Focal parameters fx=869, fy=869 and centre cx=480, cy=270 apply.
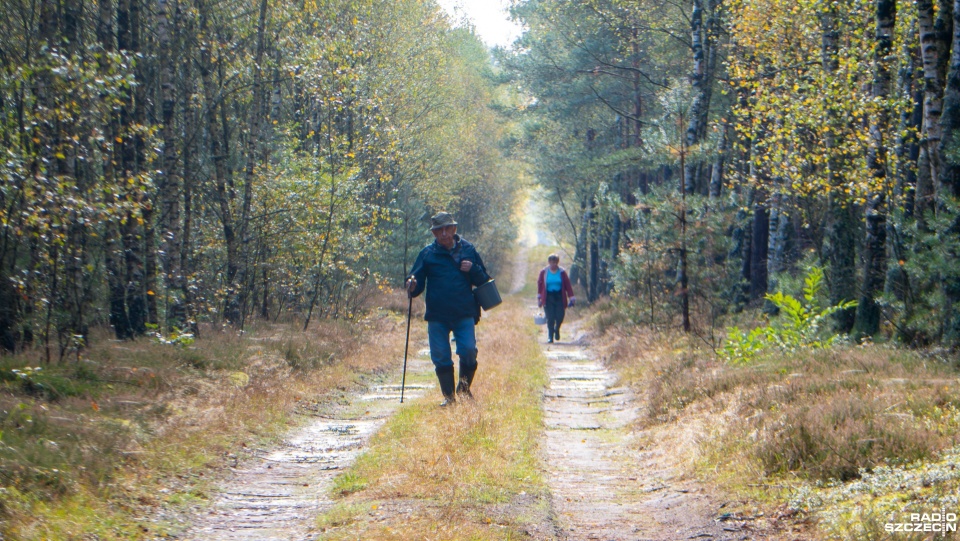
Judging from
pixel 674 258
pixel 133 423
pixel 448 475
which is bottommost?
pixel 448 475

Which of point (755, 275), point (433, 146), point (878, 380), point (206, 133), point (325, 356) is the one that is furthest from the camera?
point (433, 146)

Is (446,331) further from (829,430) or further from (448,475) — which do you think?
(829,430)

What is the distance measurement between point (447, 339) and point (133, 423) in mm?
3779

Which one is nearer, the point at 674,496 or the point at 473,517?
the point at 473,517

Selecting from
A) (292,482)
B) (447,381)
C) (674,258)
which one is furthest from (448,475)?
(674,258)

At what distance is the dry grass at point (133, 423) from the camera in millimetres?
5312

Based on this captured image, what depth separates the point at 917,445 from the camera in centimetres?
574

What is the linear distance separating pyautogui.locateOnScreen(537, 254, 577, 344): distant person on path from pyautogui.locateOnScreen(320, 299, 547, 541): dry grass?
9218mm

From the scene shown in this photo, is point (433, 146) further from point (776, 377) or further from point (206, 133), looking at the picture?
point (776, 377)

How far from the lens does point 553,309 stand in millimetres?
20688

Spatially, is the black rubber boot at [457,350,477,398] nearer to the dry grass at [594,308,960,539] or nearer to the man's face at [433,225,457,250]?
the man's face at [433,225,457,250]

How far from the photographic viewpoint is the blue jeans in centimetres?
1003

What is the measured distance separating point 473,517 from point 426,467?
51.1 inches

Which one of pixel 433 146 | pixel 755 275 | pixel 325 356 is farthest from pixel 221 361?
pixel 433 146
